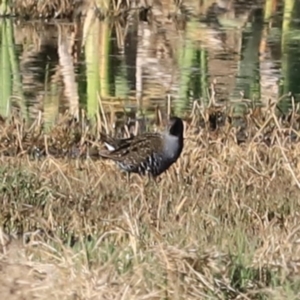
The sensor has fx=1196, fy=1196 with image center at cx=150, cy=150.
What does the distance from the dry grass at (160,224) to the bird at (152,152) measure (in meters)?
0.11

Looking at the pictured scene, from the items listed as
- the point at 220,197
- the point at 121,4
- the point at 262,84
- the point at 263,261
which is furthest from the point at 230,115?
the point at 121,4

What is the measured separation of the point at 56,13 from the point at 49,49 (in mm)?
3318

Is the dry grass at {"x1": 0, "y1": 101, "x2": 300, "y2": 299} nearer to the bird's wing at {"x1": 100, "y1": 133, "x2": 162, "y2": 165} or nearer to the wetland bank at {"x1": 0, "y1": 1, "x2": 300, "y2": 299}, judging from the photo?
the wetland bank at {"x1": 0, "y1": 1, "x2": 300, "y2": 299}

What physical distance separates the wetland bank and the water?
0.10 feet

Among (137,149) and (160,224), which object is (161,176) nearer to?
(137,149)

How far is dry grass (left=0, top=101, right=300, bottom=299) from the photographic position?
14.5 feet

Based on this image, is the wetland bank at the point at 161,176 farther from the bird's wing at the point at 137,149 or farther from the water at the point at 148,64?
the bird's wing at the point at 137,149

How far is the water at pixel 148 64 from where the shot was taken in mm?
11078

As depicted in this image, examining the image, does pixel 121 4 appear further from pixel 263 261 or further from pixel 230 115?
pixel 263 261

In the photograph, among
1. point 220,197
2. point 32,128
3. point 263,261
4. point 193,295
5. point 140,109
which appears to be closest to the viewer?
point 193,295

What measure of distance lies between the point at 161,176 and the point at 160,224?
195cm

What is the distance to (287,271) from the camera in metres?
4.51

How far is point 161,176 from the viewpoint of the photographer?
7.49 m

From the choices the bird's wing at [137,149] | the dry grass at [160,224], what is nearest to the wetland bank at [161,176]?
the dry grass at [160,224]
